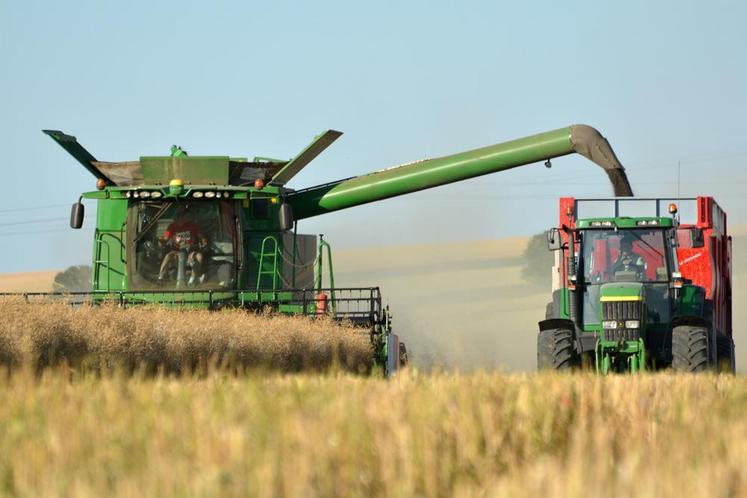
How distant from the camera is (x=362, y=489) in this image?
4.22m

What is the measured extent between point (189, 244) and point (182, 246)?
0.28 ft

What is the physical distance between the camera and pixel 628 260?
1387 centimetres

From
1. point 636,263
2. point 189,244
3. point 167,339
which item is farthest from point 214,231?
point 636,263

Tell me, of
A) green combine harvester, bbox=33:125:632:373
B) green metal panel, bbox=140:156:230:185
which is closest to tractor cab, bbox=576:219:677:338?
green combine harvester, bbox=33:125:632:373

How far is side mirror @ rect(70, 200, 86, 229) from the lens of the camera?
16.9 metres

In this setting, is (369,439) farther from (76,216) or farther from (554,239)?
(76,216)

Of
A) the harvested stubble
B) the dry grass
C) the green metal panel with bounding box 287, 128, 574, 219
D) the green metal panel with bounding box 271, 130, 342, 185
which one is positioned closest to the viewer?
the dry grass

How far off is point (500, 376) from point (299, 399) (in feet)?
4.71

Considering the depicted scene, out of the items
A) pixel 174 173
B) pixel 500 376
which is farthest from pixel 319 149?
pixel 500 376

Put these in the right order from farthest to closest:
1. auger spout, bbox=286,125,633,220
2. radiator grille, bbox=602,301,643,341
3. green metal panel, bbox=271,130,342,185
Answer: auger spout, bbox=286,125,633,220, green metal panel, bbox=271,130,342,185, radiator grille, bbox=602,301,643,341

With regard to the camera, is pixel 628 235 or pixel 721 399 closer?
pixel 721 399

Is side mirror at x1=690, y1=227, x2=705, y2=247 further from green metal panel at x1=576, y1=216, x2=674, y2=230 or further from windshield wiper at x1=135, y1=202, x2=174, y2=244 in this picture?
windshield wiper at x1=135, y1=202, x2=174, y2=244

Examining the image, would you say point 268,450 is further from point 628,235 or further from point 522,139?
point 522,139

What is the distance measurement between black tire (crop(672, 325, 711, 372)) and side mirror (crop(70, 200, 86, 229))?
23.5 feet
